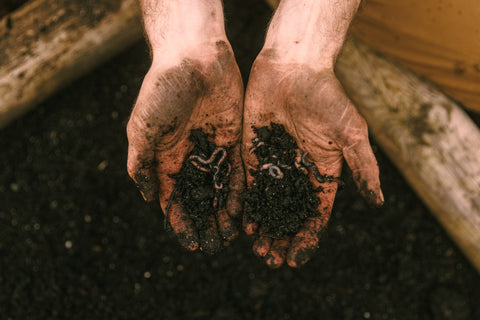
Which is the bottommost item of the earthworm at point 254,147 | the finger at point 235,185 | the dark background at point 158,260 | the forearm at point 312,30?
the dark background at point 158,260

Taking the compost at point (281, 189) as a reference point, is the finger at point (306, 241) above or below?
below

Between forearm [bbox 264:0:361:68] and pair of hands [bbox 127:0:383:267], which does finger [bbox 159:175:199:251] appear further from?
forearm [bbox 264:0:361:68]

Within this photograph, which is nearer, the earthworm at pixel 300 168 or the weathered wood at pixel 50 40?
the earthworm at pixel 300 168

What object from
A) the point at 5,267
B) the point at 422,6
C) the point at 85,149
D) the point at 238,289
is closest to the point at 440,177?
the point at 422,6

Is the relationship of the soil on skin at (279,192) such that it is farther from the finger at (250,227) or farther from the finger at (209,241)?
the finger at (209,241)

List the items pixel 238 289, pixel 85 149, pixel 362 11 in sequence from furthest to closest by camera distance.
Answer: pixel 85 149, pixel 238 289, pixel 362 11

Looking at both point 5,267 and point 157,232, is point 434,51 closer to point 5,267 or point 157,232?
point 157,232

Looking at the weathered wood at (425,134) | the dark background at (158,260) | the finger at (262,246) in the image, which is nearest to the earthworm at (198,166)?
the finger at (262,246)
